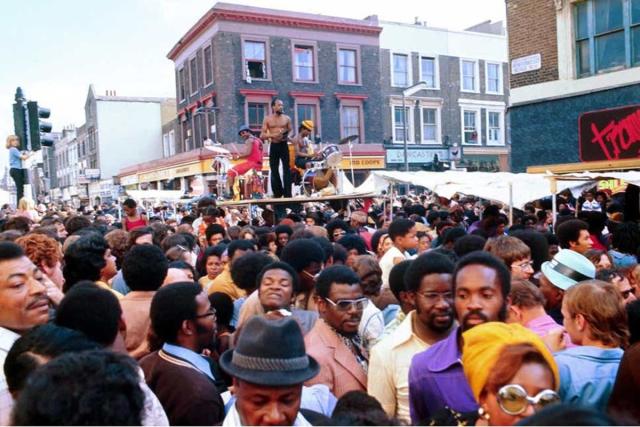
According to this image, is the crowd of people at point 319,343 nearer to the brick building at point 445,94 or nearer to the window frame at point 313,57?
the window frame at point 313,57

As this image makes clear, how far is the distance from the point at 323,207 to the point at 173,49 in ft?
70.3

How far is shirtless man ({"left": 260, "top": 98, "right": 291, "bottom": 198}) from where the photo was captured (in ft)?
40.5

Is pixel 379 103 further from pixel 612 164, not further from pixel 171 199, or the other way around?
pixel 612 164

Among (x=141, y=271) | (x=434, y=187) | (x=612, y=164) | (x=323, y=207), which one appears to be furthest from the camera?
(x=323, y=207)

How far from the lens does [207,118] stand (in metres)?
30.4

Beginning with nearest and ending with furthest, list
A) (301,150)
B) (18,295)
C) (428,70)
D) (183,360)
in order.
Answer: (183,360) < (18,295) < (301,150) < (428,70)

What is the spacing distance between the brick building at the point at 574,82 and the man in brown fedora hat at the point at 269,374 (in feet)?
43.4

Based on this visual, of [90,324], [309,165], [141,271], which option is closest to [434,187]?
[309,165]

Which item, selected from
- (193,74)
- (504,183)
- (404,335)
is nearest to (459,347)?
(404,335)

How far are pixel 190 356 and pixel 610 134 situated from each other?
13.4 meters

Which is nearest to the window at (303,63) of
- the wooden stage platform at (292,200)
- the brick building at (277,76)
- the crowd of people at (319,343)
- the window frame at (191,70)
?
the brick building at (277,76)

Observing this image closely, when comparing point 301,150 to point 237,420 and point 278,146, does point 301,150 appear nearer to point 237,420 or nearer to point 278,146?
point 278,146

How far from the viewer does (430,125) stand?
115ft

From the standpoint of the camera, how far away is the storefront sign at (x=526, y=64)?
50.1 ft
